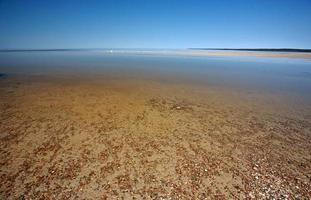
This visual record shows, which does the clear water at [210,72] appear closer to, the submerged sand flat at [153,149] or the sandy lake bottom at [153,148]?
the sandy lake bottom at [153,148]

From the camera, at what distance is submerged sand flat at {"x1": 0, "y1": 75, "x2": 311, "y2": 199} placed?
3881 mm

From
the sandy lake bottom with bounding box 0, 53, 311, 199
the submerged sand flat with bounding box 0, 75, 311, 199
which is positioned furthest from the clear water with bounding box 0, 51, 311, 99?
the submerged sand flat with bounding box 0, 75, 311, 199

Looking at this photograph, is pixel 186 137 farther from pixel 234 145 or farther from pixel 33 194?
pixel 33 194

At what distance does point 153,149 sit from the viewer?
211 inches

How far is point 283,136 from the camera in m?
6.12

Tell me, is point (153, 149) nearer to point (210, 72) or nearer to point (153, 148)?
point (153, 148)

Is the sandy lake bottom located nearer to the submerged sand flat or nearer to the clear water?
the submerged sand flat

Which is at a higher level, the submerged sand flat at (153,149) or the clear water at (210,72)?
the clear water at (210,72)

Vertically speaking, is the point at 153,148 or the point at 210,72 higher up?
the point at 210,72

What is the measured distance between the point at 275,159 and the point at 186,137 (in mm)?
2338

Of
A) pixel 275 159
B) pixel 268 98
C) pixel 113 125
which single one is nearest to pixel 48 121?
pixel 113 125

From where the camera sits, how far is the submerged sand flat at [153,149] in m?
3.88

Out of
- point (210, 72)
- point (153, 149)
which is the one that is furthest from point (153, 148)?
point (210, 72)

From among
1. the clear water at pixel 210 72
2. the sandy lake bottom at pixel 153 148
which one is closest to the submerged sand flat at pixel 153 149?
the sandy lake bottom at pixel 153 148
